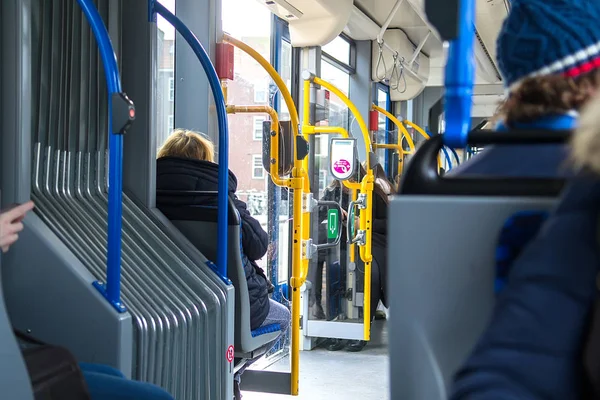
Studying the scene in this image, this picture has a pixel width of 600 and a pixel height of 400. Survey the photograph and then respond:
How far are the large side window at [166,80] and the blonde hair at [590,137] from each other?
3651 millimetres

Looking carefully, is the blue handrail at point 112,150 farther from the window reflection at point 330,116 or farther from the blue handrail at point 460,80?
the window reflection at point 330,116

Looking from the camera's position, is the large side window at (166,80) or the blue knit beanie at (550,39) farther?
the large side window at (166,80)

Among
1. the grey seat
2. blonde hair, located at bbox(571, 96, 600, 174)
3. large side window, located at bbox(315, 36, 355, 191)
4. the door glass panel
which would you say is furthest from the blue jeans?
the door glass panel

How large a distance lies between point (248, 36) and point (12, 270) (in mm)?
3727

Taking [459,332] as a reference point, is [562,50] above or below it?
above

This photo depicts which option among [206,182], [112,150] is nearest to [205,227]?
[206,182]

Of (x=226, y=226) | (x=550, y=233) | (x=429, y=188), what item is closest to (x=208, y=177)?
(x=226, y=226)

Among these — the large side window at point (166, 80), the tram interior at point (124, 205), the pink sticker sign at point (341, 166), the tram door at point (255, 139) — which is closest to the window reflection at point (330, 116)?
the pink sticker sign at point (341, 166)

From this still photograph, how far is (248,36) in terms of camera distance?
5.67 metres

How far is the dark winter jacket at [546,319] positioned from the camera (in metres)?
0.81

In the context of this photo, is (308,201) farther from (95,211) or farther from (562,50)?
(562,50)

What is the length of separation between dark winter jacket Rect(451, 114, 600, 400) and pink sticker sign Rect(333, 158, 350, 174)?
16.1 ft

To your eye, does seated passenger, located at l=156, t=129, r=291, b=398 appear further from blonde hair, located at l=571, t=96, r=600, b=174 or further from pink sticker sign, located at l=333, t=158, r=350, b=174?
blonde hair, located at l=571, t=96, r=600, b=174

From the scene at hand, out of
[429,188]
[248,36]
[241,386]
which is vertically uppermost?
[248,36]
